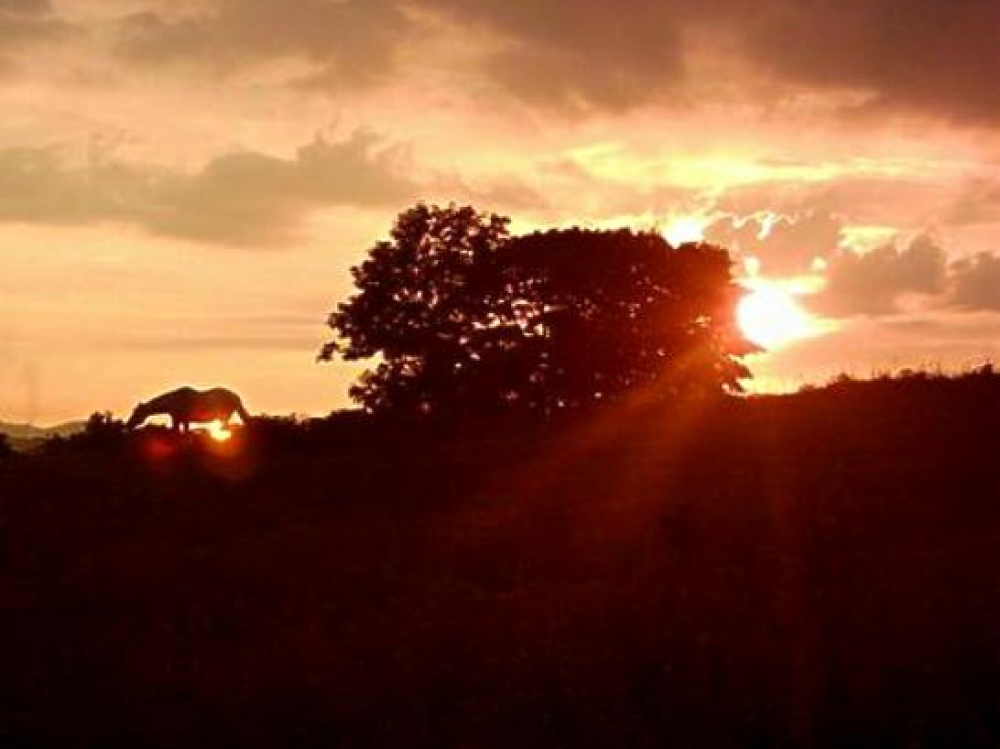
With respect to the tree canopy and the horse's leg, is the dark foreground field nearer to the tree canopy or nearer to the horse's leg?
the horse's leg

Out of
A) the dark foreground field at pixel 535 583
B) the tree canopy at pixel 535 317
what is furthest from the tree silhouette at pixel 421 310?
the dark foreground field at pixel 535 583

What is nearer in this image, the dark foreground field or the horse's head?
the dark foreground field

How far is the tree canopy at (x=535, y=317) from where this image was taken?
55.3 metres

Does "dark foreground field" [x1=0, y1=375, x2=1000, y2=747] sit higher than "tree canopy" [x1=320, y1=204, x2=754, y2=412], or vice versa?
"tree canopy" [x1=320, y1=204, x2=754, y2=412]

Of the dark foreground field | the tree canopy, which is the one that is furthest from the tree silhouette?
the dark foreground field

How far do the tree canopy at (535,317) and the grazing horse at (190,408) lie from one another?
986cm

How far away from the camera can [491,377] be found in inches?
2156

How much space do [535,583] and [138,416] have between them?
96.0 feet

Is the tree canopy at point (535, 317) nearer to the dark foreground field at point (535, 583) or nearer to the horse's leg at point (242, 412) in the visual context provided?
the horse's leg at point (242, 412)

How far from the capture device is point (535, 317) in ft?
189

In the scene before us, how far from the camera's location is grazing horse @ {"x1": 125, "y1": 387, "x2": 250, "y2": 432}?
45.0 m

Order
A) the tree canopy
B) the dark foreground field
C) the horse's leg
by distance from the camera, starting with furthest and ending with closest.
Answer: the tree canopy, the horse's leg, the dark foreground field

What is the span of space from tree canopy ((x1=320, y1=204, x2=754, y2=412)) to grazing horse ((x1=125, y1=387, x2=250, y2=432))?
9.86 meters

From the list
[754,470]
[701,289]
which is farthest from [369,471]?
[701,289]
